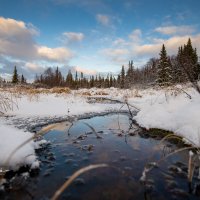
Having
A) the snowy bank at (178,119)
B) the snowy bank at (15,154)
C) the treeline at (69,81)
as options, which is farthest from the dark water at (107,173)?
the treeline at (69,81)

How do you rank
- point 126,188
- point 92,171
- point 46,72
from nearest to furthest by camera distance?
point 126,188
point 92,171
point 46,72

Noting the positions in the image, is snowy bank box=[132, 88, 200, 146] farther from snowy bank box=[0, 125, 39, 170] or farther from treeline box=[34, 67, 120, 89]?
treeline box=[34, 67, 120, 89]

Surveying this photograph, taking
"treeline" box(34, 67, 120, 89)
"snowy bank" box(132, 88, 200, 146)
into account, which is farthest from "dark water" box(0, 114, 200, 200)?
"treeline" box(34, 67, 120, 89)

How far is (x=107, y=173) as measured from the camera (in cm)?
267

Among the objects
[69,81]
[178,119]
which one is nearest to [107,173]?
[178,119]

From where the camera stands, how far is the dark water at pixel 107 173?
219cm

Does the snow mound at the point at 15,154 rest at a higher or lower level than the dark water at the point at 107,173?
higher

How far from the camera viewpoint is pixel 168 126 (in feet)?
15.0

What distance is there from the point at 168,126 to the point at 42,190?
10.1 ft

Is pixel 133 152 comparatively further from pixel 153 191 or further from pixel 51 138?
pixel 51 138

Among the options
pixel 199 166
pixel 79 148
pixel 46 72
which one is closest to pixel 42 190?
pixel 79 148

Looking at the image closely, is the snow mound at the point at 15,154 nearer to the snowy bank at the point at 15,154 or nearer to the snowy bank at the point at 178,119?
the snowy bank at the point at 15,154

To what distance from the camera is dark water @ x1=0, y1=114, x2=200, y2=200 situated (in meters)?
2.19

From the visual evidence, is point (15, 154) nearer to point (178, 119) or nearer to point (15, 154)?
point (15, 154)
